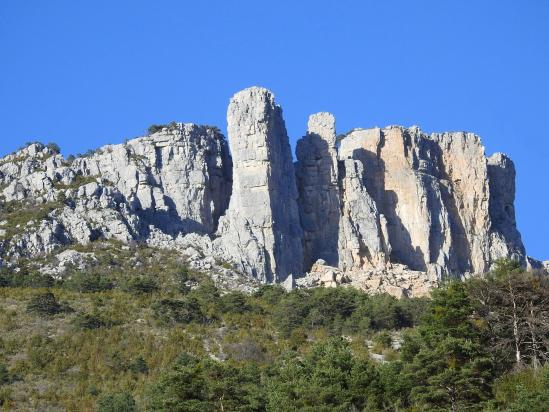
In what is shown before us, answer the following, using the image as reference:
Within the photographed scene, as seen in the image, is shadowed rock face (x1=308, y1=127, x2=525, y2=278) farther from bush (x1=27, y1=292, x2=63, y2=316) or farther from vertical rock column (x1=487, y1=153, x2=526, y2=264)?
bush (x1=27, y1=292, x2=63, y2=316)

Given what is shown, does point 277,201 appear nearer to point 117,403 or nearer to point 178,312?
point 178,312

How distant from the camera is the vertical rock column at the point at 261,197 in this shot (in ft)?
293

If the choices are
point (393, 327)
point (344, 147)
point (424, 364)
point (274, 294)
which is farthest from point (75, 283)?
point (424, 364)

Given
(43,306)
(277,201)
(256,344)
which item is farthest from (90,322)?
(277,201)

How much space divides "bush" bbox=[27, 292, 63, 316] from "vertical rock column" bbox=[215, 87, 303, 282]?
608 inches

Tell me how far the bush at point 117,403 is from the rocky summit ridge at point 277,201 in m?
29.8

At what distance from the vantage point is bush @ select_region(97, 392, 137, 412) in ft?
188

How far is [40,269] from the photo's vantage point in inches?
3398

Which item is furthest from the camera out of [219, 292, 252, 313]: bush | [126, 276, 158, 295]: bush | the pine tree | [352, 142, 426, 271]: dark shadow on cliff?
[352, 142, 426, 271]: dark shadow on cliff

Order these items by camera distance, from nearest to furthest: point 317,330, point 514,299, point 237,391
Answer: point 237,391 < point 514,299 < point 317,330

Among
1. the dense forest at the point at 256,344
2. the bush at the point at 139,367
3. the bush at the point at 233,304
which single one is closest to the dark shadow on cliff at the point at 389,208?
the dense forest at the point at 256,344

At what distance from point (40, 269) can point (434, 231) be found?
90.8 ft

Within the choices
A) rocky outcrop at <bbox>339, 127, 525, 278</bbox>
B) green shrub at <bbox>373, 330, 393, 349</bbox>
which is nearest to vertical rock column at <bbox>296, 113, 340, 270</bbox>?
rocky outcrop at <bbox>339, 127, 525, 278</bbox>

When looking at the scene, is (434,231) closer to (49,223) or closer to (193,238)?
(193,238)
